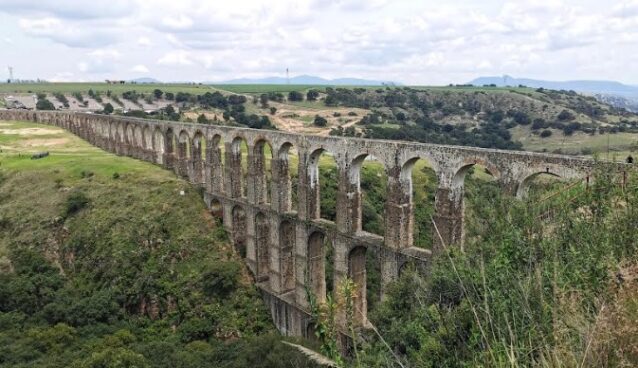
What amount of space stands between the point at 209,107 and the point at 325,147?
8650 centimetres

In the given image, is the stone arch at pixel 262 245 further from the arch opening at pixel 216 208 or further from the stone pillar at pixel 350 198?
the stone pillar at pixel 350 198

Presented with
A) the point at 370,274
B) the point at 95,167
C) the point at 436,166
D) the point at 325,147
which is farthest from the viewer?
the point at 95,167

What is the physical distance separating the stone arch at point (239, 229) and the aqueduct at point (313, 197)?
0.25 ft

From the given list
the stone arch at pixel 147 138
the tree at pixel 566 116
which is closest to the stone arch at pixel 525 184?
the stone arch at pixel 147 138

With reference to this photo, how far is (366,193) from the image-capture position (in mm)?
45281

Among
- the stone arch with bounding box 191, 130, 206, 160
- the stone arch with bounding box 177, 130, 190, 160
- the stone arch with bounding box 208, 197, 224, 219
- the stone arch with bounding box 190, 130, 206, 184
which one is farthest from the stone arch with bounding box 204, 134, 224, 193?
the stone arch with bounding box 177, 130, 190, 160

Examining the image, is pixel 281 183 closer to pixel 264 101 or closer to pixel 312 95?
pixel 264 101

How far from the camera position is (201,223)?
39.3 meters

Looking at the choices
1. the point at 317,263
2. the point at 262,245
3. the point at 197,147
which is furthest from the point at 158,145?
the point at 317,263

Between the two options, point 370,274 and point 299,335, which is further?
point 370,274

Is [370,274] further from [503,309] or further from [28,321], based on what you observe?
[503,309]

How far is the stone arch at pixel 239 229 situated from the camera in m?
37.5

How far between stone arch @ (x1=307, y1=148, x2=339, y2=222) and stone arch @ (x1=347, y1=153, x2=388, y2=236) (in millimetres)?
995

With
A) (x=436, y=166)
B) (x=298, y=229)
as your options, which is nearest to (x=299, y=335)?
(x=298, y=229)
